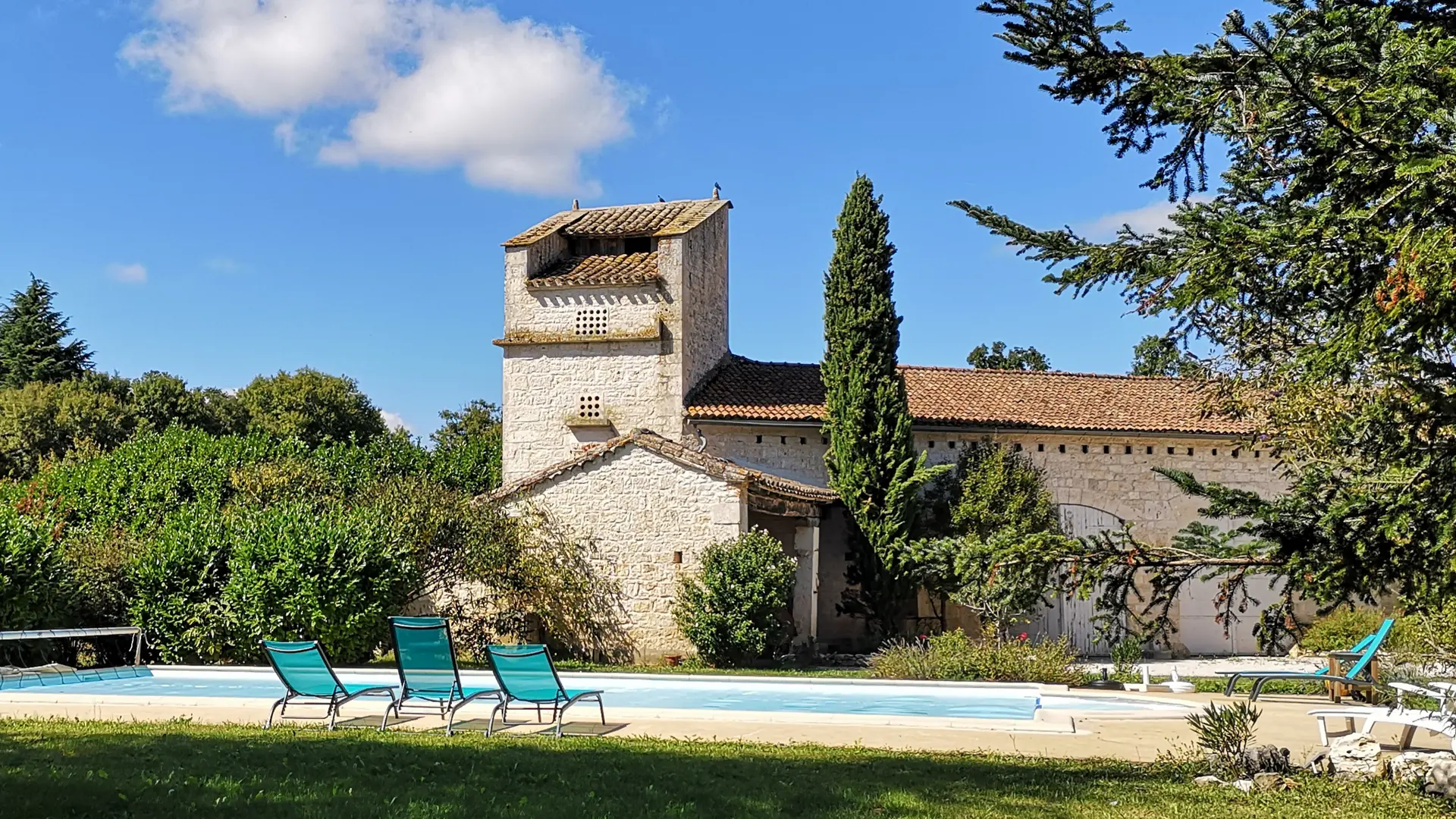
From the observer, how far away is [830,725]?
1152 cm

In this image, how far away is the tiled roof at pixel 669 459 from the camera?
2038cm

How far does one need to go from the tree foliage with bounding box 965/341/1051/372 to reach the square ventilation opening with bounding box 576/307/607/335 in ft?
102

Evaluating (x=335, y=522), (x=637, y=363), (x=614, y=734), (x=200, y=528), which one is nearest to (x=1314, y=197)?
(x=614, y=734)

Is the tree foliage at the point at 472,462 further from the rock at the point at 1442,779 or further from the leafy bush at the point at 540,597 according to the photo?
the rock at the point at 1442,779

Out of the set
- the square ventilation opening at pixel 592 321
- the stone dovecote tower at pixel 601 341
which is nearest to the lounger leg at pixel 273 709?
the stone dovecote tower at pixel 601 341

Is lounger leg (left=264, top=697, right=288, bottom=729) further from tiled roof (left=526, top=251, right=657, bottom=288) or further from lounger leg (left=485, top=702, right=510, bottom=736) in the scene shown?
tiled roof (left=526, top=251, right=657, bottom=288)

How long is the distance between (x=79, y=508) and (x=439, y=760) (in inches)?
693

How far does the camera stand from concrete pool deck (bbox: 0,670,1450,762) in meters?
10.4

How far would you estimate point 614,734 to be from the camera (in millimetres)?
10766

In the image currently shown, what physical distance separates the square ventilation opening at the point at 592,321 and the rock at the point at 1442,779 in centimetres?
1942

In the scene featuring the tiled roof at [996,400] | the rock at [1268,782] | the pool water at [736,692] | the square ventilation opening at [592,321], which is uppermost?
the square ventilation opening at [592,321]

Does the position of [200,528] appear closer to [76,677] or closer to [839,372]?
[76,677]

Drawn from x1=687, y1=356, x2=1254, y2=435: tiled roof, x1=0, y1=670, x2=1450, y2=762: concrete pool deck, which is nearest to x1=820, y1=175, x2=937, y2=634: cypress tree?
x1=687, y1=356, x2=1254, y2=435: tiled roof

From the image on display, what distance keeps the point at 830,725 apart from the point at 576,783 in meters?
4.26
